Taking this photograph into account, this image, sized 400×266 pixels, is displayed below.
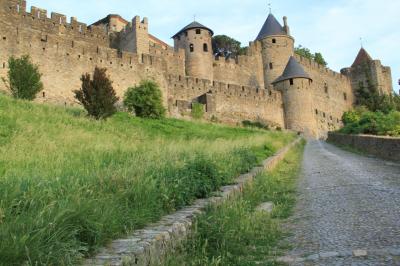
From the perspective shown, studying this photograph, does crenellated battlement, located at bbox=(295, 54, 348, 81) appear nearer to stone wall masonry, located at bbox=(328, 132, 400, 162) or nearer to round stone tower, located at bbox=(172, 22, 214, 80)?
round stone tower, located at bbox=(172, 22, 214, 80)

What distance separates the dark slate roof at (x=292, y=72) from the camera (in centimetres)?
4231

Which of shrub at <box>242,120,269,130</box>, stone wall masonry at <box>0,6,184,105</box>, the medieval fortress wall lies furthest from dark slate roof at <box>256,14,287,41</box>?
stone wall masonry at <box>0,6,184,105</box>

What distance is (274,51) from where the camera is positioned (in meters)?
45.7

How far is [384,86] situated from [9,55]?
4649 centimetres

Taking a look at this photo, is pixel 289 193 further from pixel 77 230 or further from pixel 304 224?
pixel 77 230

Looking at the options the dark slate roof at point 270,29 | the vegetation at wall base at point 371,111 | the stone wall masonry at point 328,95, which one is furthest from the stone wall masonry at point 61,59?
the stone wall masonry at point 328,95

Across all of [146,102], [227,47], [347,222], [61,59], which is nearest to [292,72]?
[227,47]

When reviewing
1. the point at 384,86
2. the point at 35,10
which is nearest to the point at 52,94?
the point at 35,10

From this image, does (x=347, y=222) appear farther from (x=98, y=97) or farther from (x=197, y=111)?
(x=197, y=111)

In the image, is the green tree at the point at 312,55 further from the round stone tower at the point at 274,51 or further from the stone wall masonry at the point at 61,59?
the stone wall masonry at the point at 61,59

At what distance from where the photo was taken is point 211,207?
15.6 feet

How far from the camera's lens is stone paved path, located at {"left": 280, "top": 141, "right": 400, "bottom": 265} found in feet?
12.1

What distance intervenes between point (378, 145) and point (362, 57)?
47749 mm

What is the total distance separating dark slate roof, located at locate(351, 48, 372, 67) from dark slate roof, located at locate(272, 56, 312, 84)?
1738 cm
